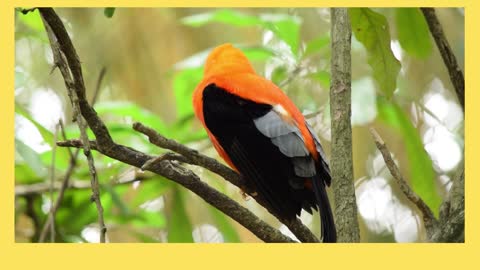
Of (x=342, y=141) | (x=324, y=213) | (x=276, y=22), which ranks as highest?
(x=276, y=22)

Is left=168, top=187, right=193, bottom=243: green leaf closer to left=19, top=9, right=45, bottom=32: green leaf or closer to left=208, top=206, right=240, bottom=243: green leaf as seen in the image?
left=208, top=206, right=240, bottom=243: green leaf

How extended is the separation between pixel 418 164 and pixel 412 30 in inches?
26.3

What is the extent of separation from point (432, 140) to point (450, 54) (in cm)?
102

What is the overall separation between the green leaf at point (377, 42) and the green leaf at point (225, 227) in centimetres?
113

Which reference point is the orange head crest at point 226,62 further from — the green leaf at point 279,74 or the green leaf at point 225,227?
the green leaf at point 225,227

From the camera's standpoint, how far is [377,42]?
10.4 feet

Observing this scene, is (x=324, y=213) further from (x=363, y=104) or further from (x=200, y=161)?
(x=363, y=104)

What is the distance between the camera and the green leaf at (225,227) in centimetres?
377

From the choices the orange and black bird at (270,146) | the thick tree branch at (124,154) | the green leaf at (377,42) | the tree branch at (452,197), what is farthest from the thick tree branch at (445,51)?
the thick tree branch at (124,154)

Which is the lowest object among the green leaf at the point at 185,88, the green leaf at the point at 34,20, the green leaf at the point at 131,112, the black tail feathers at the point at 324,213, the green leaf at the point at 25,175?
the black tail feathers at the point at 324,213

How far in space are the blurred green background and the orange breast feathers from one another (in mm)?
264

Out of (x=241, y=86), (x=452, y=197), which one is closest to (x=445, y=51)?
(x=452, y=197)

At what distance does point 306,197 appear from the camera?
3072 millimetres

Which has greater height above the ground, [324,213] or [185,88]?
[185,88]
